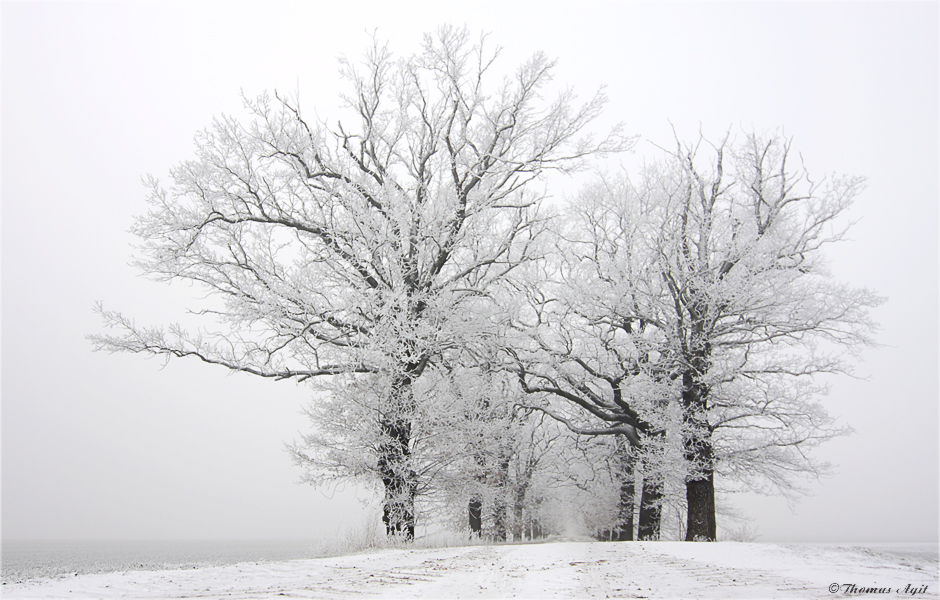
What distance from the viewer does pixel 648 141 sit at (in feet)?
49.6

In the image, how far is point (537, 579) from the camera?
4648 mm

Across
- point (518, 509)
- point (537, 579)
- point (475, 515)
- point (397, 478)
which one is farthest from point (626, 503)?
point (537, 579)

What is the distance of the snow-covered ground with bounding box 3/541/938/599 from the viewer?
3.78 m

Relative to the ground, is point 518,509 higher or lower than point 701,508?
lower

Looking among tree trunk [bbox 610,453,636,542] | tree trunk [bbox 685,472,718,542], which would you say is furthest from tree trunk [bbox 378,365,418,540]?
tree trunk [bbox 610,453,636,542]

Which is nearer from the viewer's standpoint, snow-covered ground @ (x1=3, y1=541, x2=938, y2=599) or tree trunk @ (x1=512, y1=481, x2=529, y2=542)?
snow-covered ground @ (x1=3, y1=541, x2=938, y2=599)

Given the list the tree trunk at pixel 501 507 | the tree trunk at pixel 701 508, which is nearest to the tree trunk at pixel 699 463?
the tree trunk at pixel 701 508

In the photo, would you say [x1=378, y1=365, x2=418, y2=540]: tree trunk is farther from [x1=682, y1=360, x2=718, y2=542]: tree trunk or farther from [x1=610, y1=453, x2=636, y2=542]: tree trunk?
[x1=610, y1=453, x2=636, y2=542]: tree trunk

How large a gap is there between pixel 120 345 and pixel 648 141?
1392 cm

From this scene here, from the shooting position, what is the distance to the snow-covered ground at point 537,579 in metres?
3.78

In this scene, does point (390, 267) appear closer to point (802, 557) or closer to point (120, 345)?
point (120, 345)

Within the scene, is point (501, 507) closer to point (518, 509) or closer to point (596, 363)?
point (518, 509)

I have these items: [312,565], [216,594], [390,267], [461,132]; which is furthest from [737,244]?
[216,594]

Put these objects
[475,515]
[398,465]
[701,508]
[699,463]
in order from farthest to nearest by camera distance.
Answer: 1. [475,515]
2. [701,508]
3. [699,463]
4. [398,465]
